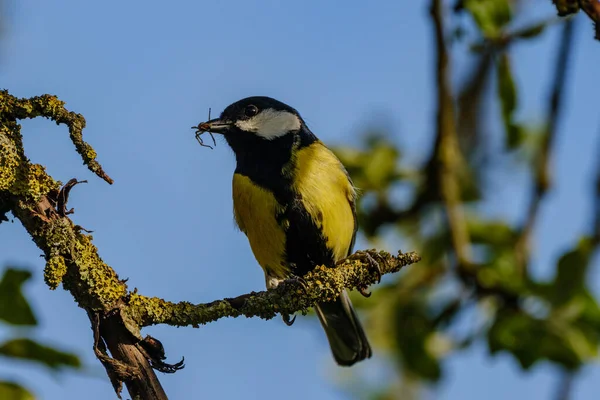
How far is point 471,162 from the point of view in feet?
15.4

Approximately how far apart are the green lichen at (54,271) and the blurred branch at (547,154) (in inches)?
94.1

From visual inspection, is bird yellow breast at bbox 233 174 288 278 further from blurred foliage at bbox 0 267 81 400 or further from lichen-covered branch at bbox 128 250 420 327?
blurred foliage at bbox 0 267 81 400

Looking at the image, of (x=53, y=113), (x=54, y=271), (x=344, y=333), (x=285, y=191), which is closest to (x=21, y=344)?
(x=54, y=271)

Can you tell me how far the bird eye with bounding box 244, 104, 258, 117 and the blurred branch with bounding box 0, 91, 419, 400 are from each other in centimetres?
255

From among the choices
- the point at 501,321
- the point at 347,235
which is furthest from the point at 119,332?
the point at 347,235

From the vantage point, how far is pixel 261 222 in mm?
4191

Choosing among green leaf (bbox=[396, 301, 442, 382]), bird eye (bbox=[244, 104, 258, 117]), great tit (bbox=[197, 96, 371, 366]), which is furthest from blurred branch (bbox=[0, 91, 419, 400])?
bird eye (bbox=[244, 104, 258, 117])

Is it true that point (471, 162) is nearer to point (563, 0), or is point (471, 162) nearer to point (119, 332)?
point (563, 0)

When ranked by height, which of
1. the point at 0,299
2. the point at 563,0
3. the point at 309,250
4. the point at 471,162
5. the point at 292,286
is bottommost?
the point at 0,299

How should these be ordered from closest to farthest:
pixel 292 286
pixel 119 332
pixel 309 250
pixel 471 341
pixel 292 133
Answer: pixel 119 332
pixel 292 286
pixel 471 341
pixel 309 250
pixel 292 133

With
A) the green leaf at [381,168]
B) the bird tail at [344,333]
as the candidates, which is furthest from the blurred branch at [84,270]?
the bird tail at [344,333]

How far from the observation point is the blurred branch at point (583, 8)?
7.40 ft

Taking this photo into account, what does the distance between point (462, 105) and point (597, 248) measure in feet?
5.09

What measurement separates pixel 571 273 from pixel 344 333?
2.21 metres
